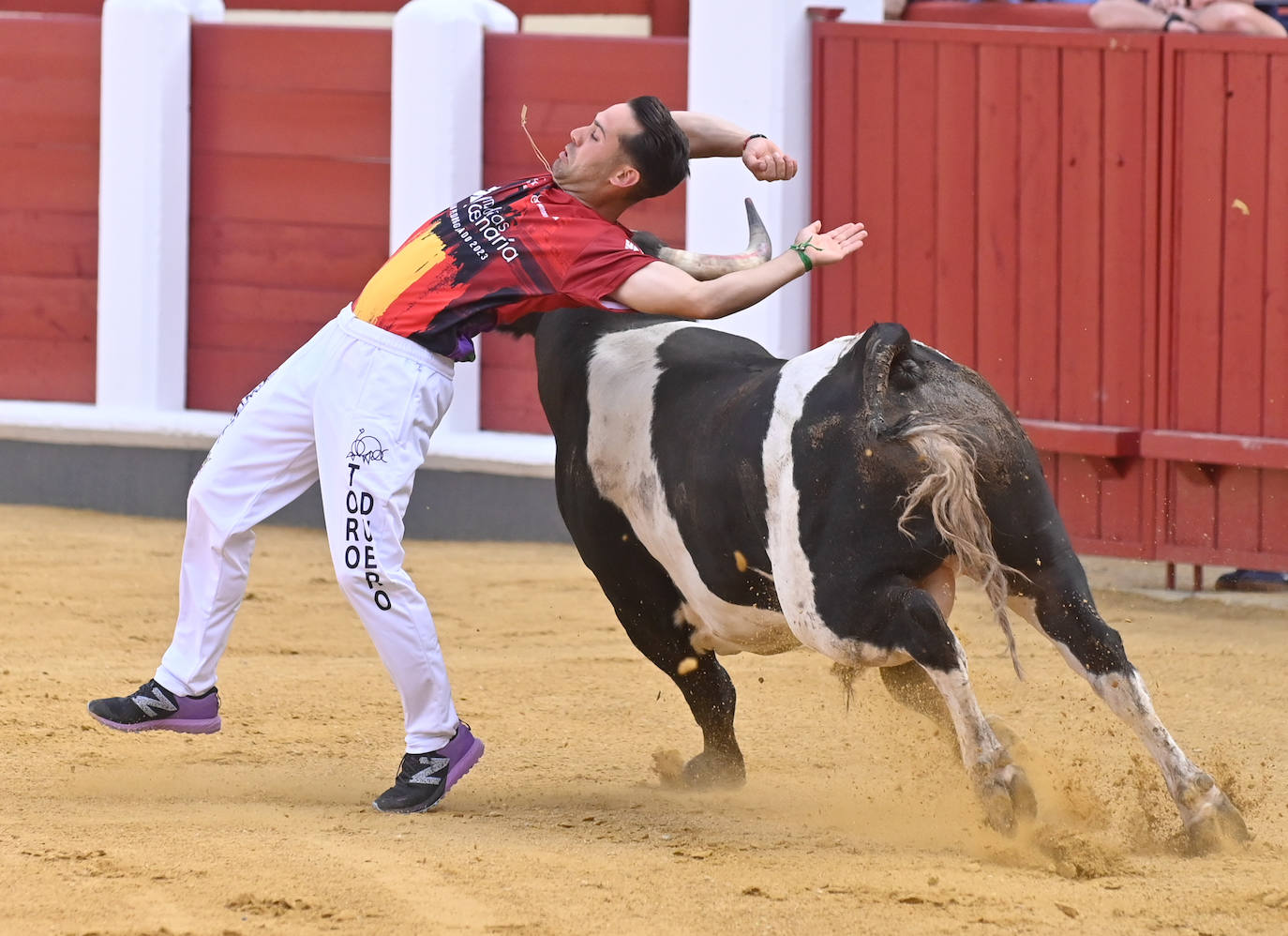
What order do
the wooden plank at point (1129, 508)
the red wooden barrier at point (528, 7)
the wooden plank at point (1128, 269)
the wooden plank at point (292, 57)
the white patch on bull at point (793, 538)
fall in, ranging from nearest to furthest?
the white patch on bull at point (793, 538), the wooden plank at point (1128, 269), the wooden plank at point (1129, 508), the wooden plank at point (292, 57), the red wooden barrier at point (528, 7)

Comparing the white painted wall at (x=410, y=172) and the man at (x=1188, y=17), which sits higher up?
the man at (x=1188, y=17)

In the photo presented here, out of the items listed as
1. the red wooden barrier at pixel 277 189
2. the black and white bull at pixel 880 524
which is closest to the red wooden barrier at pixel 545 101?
the red wooden barrier at pixel 277 189

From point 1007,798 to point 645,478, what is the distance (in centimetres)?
96

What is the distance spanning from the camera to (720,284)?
136 inches

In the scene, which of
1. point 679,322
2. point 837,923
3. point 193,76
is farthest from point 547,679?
point 193,76

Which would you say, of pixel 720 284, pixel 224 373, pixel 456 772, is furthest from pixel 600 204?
pixel 224 373

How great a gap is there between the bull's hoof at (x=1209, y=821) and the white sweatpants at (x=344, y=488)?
141 centimetres

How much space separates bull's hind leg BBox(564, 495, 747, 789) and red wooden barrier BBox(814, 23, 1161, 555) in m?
2.67

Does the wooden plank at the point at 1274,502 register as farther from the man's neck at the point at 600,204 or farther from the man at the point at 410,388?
the man's neck at the point at 600,204

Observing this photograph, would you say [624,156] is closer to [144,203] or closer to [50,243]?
[144,203]

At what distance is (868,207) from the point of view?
6750mm

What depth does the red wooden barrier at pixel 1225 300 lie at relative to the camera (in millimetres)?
6117

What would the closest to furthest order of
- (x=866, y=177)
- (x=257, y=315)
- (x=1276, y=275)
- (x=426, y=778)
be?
1. (x=426, y=778)
2. (x=1276, y=275)
3. (x=866, y=177)
4. (x=257, y=315)

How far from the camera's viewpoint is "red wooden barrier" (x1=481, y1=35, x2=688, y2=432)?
689cm
